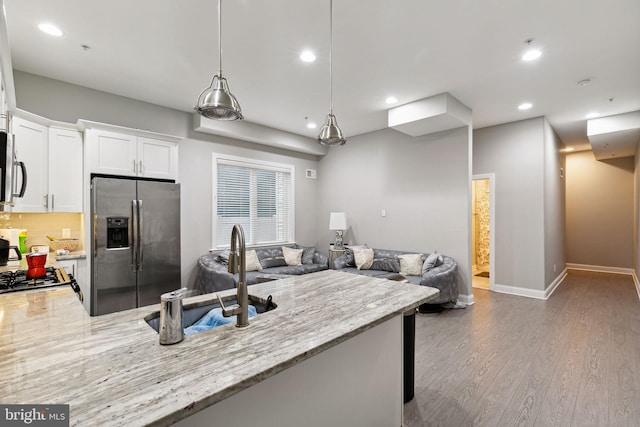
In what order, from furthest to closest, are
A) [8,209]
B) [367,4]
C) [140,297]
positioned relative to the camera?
1. [140,297]
2. [8,209]
3. [367,4]

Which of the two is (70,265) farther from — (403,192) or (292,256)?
(403,192)

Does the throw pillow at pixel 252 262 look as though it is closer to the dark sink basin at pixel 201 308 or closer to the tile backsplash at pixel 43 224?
the tile backsplash at pixel 43 224

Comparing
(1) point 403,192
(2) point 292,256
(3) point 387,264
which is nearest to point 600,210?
(1) point 403,192

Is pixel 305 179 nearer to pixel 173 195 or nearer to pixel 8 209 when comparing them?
pixel 173 195

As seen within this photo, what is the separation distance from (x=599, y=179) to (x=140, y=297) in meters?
9.96

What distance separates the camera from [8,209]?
119 inches

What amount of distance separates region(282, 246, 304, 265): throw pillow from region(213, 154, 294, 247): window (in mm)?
460

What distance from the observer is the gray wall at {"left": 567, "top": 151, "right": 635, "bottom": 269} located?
7.02 m

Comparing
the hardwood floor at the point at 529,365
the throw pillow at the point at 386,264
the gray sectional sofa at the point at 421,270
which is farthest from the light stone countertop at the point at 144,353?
the throw pillow at the point at 386,264

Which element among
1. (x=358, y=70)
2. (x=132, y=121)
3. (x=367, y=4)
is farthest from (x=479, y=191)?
(x=132, y=121)

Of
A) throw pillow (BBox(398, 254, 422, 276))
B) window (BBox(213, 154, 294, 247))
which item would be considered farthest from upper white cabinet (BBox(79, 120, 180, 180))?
throw pillow (BBox(398, 254, 422, 276))

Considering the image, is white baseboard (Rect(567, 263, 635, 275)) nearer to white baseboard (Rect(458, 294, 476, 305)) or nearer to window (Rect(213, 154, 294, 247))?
white baseboard (Rect(458, 294, 476, 305))

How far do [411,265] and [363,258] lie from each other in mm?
857

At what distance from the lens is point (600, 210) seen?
7363 mm
